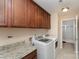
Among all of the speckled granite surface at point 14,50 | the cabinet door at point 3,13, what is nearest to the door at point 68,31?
the speckled granite surface at point 14,50

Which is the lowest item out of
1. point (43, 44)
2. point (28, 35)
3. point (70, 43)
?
point (70, 43)

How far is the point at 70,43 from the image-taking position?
678 cm

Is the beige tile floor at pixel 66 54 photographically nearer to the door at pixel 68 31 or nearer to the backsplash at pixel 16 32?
the door at pixel 68 31

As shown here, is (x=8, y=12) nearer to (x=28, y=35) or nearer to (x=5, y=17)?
(x=5, y=17)

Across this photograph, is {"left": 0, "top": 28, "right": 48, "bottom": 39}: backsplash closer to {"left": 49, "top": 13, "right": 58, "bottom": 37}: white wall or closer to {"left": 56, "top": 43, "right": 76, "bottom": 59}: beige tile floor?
{"left": 49, "top": 13, "right": 58, "bottom": 37}: white wall

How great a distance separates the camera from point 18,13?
1.89 m

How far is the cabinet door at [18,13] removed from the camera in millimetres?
1789

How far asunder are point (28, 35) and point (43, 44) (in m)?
0.62

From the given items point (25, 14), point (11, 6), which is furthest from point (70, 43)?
point (11, 6)

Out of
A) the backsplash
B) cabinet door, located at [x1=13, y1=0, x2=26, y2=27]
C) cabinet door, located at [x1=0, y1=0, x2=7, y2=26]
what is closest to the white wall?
the backsplash

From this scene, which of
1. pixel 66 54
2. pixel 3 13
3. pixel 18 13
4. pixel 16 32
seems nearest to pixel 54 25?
pixel 66 54

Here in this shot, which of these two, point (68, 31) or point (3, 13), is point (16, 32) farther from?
point (68, 31)

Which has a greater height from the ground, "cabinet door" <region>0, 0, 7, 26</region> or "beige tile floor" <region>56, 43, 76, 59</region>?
"cabinet door" <region>0, 0, 7, 26</region>

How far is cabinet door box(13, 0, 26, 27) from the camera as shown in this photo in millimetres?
1789
